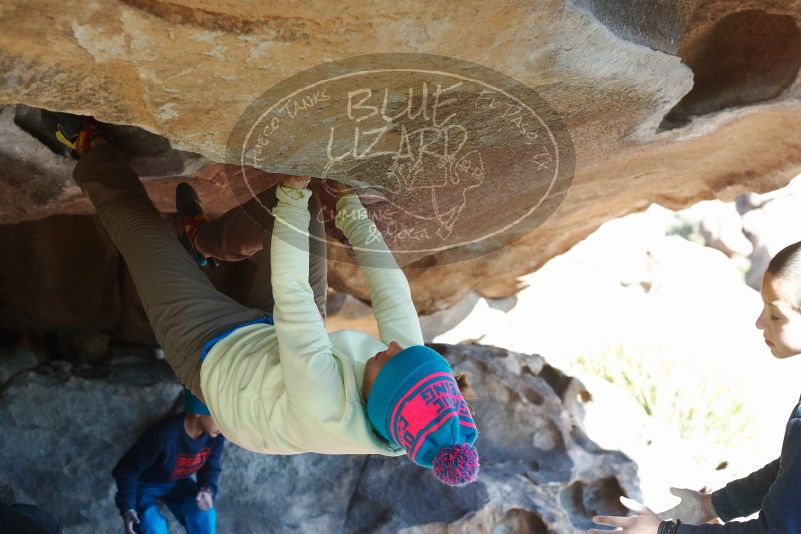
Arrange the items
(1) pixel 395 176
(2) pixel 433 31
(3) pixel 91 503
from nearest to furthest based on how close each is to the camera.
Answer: (2) pixel 433 31 → (1) pixel 395 176 → (3) pixel 91 503

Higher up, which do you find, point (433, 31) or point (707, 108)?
point (433, 31)

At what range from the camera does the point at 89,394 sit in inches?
133

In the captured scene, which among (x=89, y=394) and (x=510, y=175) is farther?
(x=89, y=394)

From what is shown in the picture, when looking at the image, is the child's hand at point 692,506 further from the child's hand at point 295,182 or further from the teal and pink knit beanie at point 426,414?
→ the child's hand at point 295,182

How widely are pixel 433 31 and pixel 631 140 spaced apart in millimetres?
1441

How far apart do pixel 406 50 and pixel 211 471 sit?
225cm

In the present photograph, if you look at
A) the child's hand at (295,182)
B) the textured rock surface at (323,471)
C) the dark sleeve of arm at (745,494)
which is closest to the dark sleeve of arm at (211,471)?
the textured rock surface at (323,471)

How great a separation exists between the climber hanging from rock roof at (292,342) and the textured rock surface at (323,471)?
1.26 meters

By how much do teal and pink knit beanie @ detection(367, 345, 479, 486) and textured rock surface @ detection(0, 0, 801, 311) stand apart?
684mm

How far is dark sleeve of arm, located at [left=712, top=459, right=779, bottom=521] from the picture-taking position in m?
2.15

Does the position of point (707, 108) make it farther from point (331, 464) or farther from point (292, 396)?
point (331, 464)

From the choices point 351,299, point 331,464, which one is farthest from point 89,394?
point 351,299

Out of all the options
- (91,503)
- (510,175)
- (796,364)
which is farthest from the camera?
(796,364)

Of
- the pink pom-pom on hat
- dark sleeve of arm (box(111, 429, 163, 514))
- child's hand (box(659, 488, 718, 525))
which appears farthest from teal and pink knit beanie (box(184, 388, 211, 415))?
child's hand (box(659, 488, 718, 525))
